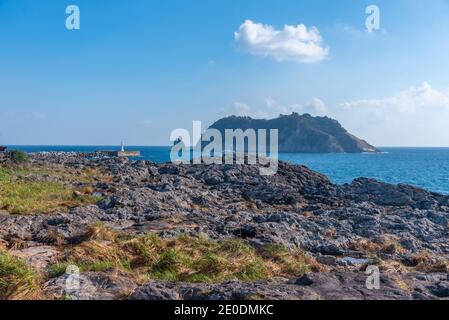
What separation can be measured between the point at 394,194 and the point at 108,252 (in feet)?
88.6

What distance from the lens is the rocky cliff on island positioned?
24.8ft

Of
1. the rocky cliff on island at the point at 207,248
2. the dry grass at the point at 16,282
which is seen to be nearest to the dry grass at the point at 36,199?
the rocky cliff on island at the point at 207,248

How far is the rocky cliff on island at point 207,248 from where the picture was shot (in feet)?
24.8

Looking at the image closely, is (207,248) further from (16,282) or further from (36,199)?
(36,199)

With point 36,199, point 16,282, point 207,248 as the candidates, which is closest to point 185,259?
point 207,248

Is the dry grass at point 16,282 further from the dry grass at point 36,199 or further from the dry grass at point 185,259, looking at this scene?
the dry grass at point 36,199

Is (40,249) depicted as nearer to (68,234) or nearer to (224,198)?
(68,234)

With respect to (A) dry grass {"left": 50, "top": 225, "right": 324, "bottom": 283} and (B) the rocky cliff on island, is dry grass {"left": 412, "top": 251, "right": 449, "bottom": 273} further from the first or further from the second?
(A) dry grass {"left": 50, "top": 225, "right": 324, "bottom": 283}

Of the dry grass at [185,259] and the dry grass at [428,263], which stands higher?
the dry grass at [185,259]

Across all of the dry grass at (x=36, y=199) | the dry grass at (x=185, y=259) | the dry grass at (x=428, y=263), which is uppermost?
the dry grass at (x=36, y=199)

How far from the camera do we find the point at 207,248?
1246cm

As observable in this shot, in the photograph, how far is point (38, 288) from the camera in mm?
7480

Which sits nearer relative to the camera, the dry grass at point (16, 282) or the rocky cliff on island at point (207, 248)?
the dry grass at point (16, 282)
